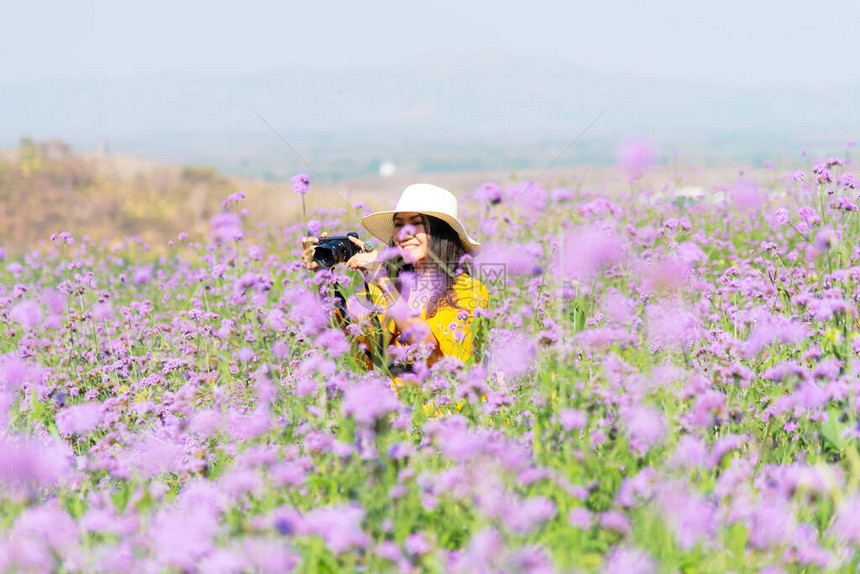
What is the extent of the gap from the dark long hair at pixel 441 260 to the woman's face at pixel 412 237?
0.08 feet

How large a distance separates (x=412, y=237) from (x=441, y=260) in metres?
0.23

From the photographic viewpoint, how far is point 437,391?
290 centimetres

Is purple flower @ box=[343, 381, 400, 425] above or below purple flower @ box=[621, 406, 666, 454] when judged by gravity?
above

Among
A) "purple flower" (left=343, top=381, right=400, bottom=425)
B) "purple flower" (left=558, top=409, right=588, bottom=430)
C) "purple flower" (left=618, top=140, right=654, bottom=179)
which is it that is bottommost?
"purple flower" (left=558, top=409, right=588, bottom=430)

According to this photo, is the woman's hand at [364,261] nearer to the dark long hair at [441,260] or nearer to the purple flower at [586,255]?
the dark long hair at [441,260]

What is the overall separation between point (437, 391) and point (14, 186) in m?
19.1

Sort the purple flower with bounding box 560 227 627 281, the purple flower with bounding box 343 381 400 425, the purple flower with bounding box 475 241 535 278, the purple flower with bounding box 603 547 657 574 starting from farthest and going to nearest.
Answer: the purple flower with bounding box 475 241 535 278 < the purple flower with bounding box 560 227 627 281 < the purple flower with bounding box 343 381 400 425 < the purple flower with bounding box 603 547 657 574

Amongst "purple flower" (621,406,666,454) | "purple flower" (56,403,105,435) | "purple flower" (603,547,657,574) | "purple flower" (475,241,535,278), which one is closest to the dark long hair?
"purple flower" (475,241,535,278)

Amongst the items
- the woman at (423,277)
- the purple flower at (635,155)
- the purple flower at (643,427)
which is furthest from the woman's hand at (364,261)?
the purple flower at (643,427)

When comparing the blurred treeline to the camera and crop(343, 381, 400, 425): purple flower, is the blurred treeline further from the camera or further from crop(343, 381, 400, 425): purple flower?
crop(343, 381, 400, 425): purple flower

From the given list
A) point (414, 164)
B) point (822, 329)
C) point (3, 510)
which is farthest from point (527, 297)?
point (414, 164)

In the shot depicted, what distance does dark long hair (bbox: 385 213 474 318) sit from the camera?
384cm

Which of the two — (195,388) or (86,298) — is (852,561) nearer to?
(195,388)

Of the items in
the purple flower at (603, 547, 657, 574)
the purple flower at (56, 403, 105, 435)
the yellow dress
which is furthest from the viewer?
the yellow dress
